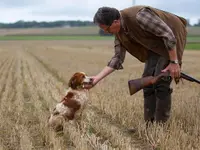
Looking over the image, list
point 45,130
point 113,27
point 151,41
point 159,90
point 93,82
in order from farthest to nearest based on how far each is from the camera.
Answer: point 45,130 → point 93,82 → point 159,90 → point 151,41 → point 113,27

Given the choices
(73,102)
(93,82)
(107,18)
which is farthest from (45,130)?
(107,18)

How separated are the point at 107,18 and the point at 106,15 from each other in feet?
0.15

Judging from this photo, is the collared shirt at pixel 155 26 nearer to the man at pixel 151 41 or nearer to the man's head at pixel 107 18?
the man at pixel 151 41

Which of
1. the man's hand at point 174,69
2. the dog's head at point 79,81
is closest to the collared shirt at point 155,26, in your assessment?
the man's hand at point 174,69

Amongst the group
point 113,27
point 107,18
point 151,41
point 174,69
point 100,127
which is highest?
point 107,18

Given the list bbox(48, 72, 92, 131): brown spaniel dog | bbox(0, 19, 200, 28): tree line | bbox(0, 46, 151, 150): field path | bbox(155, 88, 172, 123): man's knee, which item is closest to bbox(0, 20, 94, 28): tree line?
bbox(0, 19, 200, 28): tree line

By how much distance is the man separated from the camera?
5523mm

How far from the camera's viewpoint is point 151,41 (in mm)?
5840

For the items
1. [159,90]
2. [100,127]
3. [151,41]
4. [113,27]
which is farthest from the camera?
[100,127]

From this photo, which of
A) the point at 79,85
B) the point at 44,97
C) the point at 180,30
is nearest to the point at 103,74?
the point at 79,85

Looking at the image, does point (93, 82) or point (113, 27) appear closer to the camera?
point (113, 27)

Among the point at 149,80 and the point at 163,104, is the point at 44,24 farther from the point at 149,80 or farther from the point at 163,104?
the point at 149,80

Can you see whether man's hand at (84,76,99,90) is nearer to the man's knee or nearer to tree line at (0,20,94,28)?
the man's knee

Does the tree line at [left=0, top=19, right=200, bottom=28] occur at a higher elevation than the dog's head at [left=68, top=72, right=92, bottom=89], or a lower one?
lower
